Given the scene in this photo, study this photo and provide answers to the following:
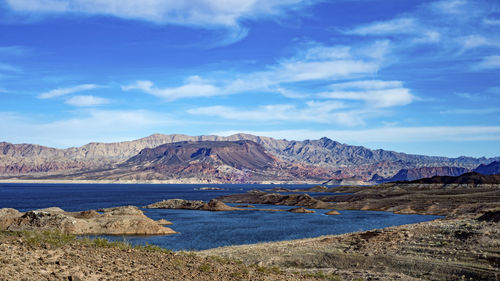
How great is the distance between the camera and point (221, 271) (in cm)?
2136

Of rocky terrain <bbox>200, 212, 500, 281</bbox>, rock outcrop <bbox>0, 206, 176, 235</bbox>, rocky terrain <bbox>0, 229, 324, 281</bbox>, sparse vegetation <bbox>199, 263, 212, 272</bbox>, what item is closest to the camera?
rocky terrain <bbox>0, 229, 324, 281</bbox>

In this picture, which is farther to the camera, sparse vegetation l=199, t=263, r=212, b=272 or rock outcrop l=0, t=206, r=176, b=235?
rock outcrop l=0, t=206, r=176, b=235

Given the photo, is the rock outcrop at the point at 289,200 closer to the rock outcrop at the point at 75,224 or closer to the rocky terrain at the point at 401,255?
the rock outcrop at the point at 75,224

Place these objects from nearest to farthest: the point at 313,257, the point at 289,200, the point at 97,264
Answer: the point at 97,264, the point at 313,257, the point at 289,200

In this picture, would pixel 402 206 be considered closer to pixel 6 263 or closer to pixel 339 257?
pixel 339 257

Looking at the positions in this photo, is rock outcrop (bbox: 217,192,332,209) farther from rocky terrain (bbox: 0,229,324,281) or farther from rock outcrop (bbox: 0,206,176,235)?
rocky terrain (bbox: 0,229,324,281)

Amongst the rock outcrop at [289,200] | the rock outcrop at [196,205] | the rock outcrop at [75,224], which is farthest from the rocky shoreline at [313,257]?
the rock outcrop at [289,200]

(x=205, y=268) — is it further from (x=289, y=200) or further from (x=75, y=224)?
(x=289, y=200)

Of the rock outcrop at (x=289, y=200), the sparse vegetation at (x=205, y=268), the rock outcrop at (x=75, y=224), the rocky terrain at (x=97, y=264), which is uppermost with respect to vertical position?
the rocky terrain at (x=97, y=264)

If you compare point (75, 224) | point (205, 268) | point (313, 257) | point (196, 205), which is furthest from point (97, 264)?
point (196, 205)

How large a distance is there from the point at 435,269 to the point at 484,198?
121615 mm

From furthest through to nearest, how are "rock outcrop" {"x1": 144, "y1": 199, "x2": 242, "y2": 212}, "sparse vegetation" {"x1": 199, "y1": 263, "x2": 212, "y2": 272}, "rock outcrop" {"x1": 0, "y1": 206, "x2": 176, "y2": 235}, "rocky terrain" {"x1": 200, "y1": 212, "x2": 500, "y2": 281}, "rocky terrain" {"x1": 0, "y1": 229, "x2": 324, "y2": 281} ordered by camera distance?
"rock outcrop" {"x1": 144, "y1": 199, "x2": 242, "y2": 212}, "rock outcrop" {"x1": 0, "y1": 206, "x2": 176, "y2": 235}, "rocky terrain" {"x1": 200, "y1": 212, "x2": 500, "y2": 281}, "sparse vegetation" {"x1": 199, "y1": 263, "x2": 212, "y2": 272}, "rocky terrain" {"x1": 0, "y1": 229, "x2": 324, "y2": 281}

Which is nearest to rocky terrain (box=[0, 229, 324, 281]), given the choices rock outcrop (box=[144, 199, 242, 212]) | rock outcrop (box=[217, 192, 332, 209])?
rock outcrop (box=[144, 199, 242, 212])

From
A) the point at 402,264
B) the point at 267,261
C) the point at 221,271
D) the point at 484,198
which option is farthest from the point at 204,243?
the point at 484,198
